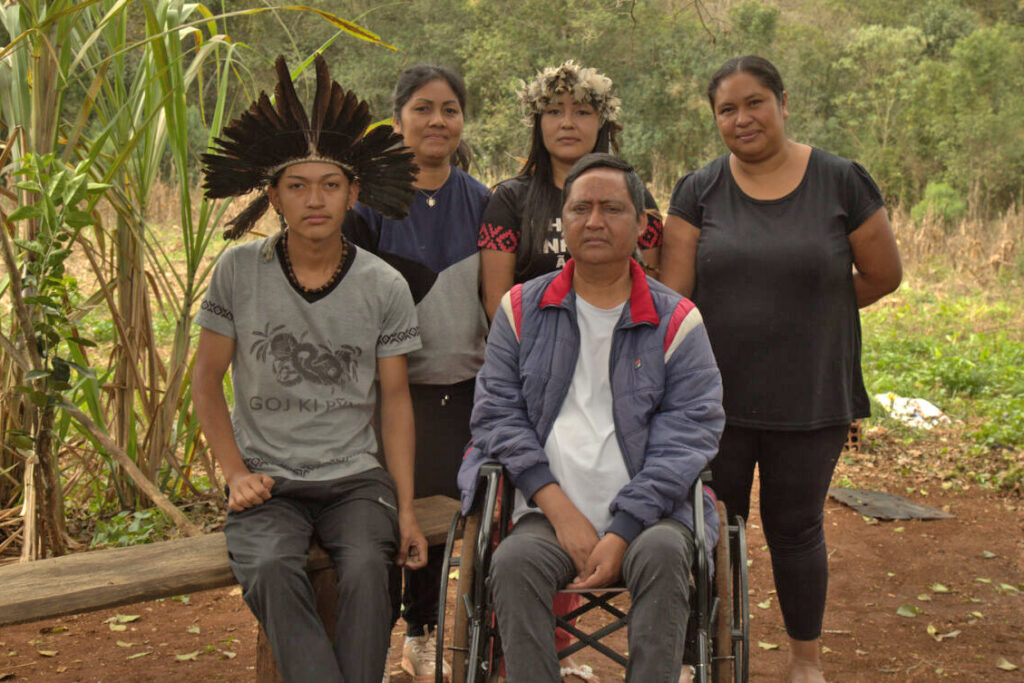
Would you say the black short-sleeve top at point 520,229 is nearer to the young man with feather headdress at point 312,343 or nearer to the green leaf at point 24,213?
the young man with feather headdress at point 312,343

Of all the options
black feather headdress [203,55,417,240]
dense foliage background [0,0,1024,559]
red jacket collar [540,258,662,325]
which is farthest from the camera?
dense foliage background [0,0,1024,559]

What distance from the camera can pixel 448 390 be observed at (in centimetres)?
308

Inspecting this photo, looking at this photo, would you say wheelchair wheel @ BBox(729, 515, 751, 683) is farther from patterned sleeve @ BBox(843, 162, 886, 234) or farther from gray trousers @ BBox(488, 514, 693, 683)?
patterned sleeve @ BBox(843, 162, 886, 234)

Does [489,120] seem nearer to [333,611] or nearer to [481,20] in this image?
[481,20]

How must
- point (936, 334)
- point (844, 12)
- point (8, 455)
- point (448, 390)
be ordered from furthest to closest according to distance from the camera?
point (844, 12), point (936, 334), point (8, 455), point (448, 390)

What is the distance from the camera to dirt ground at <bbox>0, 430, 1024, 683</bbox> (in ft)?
11.3

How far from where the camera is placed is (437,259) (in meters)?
3.04

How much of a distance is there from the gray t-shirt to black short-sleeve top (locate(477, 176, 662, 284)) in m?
0.41

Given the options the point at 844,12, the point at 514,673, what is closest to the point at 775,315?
the point at 514,673

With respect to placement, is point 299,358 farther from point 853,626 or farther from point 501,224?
point 853,626

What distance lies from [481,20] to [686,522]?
54.9 feet

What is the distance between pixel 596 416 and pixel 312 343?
2.63 ft

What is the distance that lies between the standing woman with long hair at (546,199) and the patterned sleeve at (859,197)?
542 mm

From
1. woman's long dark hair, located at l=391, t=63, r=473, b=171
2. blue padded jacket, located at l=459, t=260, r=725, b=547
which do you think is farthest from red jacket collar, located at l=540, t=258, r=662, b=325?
woman's long dark hair, located at l=391, t=63, r=473, b=171
